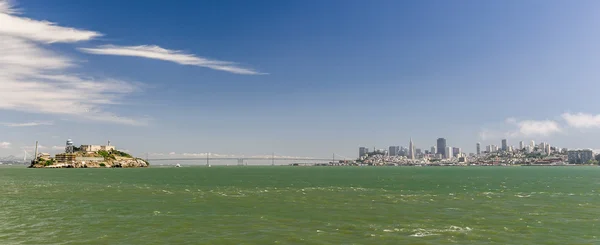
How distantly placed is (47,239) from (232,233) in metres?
15.9

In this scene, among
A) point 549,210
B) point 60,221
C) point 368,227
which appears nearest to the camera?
point 368,227

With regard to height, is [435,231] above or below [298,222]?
above

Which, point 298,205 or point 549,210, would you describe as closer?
point 549,210

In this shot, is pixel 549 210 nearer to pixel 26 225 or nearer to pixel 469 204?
pixel 469 204

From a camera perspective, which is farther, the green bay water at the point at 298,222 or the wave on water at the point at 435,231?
the wave on water at the point at 435,231

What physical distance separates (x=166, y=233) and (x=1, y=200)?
151ft

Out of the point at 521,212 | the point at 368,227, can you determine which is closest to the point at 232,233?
the point at 368,227

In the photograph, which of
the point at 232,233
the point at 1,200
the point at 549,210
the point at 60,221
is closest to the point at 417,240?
the point at 232,233

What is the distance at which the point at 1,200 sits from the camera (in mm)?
65375

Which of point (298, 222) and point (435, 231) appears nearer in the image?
point (435, 231)

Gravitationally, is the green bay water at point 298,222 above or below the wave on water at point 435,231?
below

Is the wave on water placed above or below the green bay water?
above

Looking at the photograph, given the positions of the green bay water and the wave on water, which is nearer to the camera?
the green bay water

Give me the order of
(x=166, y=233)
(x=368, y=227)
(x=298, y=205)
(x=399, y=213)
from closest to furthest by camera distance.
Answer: (x=166, y=233) < (x=368, y=227) < (x=399, y=213) < (x=298, y=205)
